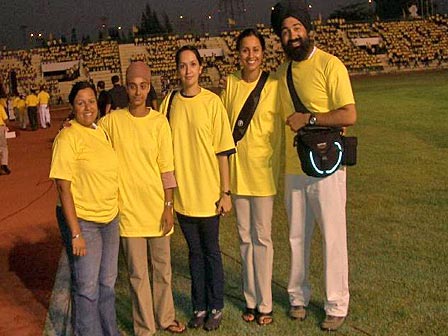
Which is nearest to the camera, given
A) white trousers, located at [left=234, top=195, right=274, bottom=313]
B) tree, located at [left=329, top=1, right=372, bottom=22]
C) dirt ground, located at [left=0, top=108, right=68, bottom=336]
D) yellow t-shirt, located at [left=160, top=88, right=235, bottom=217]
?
yellow t-shirt, located at [left=160, top=88, right=235, bottom=217]

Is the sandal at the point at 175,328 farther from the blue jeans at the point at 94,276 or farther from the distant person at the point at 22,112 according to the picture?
the distant person at the point at 22,112

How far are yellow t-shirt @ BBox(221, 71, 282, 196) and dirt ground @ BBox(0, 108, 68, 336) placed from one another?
2.00m

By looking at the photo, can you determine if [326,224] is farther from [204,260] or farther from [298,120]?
[204,260]

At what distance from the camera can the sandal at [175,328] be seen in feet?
16.1

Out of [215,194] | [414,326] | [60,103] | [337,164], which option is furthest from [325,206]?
[60,103]

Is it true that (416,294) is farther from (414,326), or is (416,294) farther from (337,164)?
(337,164)

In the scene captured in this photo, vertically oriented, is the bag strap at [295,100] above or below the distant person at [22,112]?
above

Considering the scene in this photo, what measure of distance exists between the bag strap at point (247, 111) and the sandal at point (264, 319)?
133 cm

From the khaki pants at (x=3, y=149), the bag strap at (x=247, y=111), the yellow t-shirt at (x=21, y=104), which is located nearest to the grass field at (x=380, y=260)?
the bag strap at (x=247, y=111)

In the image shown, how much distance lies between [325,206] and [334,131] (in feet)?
1.75

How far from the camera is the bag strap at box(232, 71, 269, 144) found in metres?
4.75

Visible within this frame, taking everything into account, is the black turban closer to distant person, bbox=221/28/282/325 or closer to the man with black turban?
the man with black turban

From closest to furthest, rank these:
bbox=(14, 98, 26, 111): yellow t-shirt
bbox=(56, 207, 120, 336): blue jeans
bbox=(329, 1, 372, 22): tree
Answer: bbox=(56, 207, 120, 336): blue jeans
bbox=(14, 98, 26, 111): yellow t-shirt
bbox=(329, 1, 372, 22): tree

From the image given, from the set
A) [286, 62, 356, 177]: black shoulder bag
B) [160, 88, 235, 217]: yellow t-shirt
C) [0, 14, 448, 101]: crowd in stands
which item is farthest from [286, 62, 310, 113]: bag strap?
[0, 14, 448, 101]: crowd in stands
